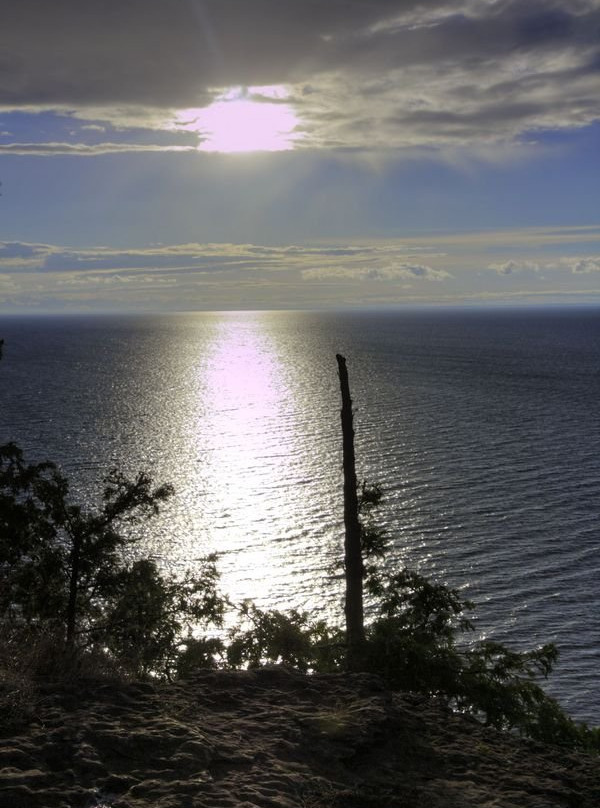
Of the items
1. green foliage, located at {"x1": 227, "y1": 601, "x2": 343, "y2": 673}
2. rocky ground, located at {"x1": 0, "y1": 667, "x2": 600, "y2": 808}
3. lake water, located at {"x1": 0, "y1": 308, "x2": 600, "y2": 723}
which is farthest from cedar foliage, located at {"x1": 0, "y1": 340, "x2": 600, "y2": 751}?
lake water, located at {"x1": 0, "y1": 308, "x2": 600, "y2": 723}

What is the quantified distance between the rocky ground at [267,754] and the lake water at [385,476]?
24746 mm

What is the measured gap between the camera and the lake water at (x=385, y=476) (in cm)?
4509

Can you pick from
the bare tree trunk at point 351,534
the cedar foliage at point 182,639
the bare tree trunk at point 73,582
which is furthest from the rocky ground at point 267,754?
the bare tree trunk at point 73,582

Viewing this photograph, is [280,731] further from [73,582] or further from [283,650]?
[73,582]

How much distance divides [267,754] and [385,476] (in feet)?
193

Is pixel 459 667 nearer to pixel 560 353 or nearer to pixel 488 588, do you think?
pixel 488 588

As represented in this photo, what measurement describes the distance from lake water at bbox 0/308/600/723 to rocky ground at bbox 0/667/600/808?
81.2 feet

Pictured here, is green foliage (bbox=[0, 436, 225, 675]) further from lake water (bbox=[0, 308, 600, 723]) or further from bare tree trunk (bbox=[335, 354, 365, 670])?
lake water (bbox=[0, 308, 600, 723])

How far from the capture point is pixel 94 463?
241 feet

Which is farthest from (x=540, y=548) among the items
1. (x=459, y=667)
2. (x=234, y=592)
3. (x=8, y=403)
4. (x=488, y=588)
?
(x=8, y=403)

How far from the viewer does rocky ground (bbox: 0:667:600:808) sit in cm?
943

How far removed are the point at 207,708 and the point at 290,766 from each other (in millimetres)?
2294

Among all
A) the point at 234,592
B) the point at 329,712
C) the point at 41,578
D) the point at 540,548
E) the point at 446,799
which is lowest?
the point at 446,799

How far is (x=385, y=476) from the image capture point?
68.9m
